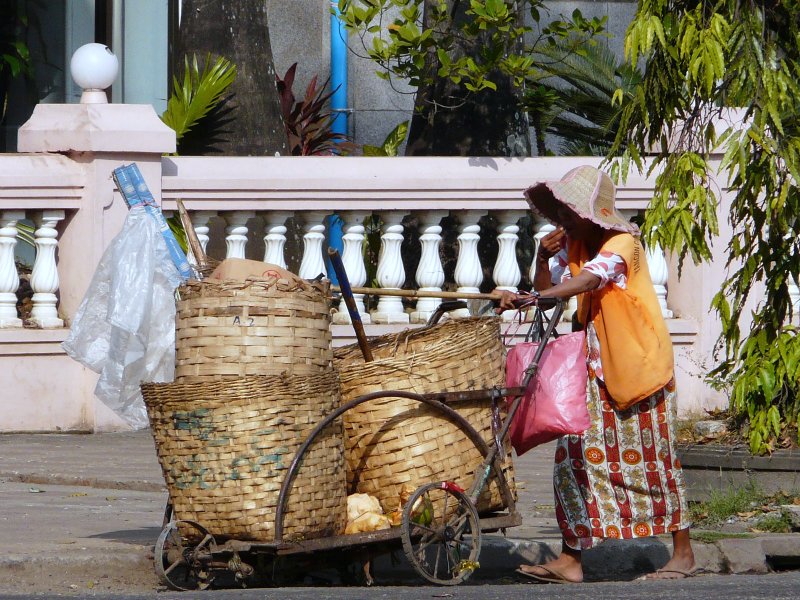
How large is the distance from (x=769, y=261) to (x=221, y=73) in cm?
447

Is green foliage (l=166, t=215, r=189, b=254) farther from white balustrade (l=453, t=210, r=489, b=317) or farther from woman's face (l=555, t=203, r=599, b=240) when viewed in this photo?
woman's face (l=555, t=203, r=599, b=240)

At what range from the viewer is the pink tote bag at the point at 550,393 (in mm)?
5703

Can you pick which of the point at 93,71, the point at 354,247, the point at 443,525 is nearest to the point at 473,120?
the point at 354,247

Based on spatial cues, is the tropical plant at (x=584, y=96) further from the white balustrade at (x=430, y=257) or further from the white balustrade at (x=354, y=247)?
the white balustrade at (x=354, y=247)

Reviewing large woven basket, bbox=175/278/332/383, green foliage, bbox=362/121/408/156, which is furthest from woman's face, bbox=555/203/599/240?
green foliage, bbox=362/121/408/156

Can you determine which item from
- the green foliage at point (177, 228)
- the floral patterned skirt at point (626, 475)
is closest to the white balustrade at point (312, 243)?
the green foliage at point (177, 228)

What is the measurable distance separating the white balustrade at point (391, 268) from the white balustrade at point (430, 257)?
0.36ft

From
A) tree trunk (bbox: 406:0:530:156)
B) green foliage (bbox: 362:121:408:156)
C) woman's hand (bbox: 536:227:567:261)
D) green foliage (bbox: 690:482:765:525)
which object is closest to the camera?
woman's hand (bbox: 536:227:567:261)

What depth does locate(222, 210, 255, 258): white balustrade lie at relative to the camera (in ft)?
30.1

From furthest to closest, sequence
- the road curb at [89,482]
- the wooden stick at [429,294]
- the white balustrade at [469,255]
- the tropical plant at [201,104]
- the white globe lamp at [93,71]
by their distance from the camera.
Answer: the tropical plant at [201,104], the white balustrade at [469,255], the white globe lamp at [93,71], the road curb at [89,482], the wooden stick at [429,294]

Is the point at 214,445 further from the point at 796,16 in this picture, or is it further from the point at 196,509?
the point at 796,16

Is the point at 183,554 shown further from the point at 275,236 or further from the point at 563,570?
the point at 275,236

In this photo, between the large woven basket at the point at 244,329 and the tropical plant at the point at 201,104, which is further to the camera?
the tropical plant at the point at 201,104

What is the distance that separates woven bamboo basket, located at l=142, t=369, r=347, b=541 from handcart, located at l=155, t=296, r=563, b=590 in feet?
0.13
